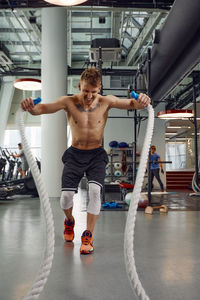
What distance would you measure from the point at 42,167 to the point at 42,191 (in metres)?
5.51

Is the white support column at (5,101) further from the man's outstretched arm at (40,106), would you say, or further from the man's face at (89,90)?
the man's face at (89,90)

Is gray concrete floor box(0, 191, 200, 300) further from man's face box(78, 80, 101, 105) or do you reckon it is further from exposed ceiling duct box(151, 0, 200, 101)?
exposed ceiling duct box(151, 0, 200, 101)

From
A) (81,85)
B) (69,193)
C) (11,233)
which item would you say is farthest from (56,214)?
(81,85)

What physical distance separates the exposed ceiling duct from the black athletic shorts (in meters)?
2.01

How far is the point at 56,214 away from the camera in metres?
3.94

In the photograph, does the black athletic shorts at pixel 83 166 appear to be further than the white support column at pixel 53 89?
No

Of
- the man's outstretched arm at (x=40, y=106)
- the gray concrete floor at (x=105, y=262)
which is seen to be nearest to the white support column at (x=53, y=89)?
the gray concrete floor at (x=105, y=262)

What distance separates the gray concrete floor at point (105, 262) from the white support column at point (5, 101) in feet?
31.4

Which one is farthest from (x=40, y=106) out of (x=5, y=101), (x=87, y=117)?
(x=5, y=101)

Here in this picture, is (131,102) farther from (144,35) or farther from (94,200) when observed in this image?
(144,35)

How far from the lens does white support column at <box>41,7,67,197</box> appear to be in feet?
20.9

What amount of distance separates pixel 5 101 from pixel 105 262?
39.0 ft

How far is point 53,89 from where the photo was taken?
6.48 meters

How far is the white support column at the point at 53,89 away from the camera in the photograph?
636 centimetres
